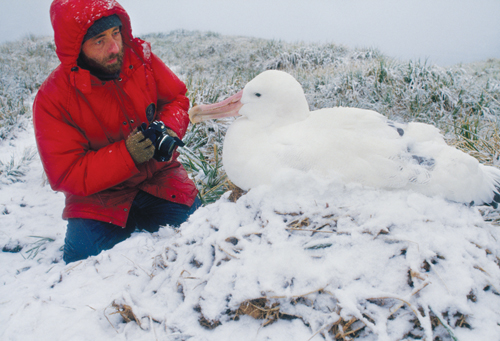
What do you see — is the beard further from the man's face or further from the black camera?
the black camera

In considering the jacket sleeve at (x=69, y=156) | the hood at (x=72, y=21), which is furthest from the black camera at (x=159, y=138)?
the hood at (x=72, y=21)

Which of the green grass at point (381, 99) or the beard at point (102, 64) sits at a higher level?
the beard at point (102, 64)

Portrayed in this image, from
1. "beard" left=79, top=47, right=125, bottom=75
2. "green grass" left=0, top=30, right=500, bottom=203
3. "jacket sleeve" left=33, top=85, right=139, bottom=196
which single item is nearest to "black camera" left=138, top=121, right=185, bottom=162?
"jacket sleeve" left=33, top=85, right=139, bottom=196

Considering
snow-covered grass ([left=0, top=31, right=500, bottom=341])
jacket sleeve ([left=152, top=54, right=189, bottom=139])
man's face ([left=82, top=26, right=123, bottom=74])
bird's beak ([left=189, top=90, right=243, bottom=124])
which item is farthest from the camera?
jacket sleeve ([left=152, top=54, right=189, bottom=139])

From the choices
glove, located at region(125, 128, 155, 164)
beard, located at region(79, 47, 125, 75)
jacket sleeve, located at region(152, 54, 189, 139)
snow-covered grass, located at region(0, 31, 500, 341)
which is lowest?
snow-covered grass, located at region(0, 31, 500, 341)

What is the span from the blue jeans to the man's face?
1015 mm

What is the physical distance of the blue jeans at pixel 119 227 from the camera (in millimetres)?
2080

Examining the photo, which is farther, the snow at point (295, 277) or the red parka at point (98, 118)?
the red parka at point (98, 118)

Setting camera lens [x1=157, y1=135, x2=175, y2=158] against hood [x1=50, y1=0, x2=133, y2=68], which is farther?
camera lens [x1=157, y1=135, x2=175, y2=158]

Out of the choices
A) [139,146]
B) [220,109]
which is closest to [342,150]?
[220,109]

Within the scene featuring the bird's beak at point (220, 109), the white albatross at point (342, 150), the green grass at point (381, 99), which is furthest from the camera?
the green grass at point (381, 99)

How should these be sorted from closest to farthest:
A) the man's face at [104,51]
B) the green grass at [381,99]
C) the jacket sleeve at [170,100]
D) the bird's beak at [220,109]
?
the man's face at [104,51]
the bird's beak at [220,109]
the jacket sleeve at [170,100]
the green grass at [381,99]

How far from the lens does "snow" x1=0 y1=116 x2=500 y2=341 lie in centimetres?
Answer: 112

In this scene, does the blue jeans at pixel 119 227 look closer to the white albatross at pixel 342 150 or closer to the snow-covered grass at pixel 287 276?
the snow-covered grass at pixel 287 276
